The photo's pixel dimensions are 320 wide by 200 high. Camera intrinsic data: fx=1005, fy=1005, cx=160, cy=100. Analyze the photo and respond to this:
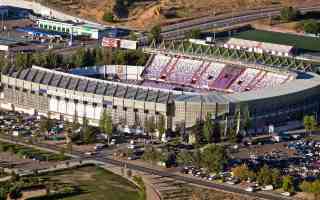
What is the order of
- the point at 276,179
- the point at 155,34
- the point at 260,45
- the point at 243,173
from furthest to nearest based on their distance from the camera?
1. the point at 155,34
2. the point at 260,45
3. the point at 243,173
4. the point at 276,179

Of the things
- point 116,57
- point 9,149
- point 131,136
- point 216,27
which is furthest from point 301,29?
point 9,149

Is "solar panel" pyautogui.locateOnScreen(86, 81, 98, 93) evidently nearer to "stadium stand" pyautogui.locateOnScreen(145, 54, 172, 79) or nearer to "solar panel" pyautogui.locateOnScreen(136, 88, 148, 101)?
"solar panel" pyautogui.locateOnScreen(136, 88, 148, 101)

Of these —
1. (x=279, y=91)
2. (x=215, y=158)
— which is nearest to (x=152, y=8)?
(x=279, y=91)

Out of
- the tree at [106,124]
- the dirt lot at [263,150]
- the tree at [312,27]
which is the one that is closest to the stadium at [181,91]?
the tree at [106,124]

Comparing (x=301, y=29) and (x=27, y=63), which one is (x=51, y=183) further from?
(x=301, y=29)

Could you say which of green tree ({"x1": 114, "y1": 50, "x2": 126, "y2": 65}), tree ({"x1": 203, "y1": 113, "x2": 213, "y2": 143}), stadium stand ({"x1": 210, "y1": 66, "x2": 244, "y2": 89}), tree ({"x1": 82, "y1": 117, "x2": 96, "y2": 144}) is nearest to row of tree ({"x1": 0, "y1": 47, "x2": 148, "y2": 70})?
green tree ({"x1": 114, "y1": 50, "x2": 126, "y2": 65})

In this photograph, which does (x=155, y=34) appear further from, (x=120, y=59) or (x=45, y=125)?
(x=45, y=125)

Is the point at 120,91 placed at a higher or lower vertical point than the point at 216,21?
lower
